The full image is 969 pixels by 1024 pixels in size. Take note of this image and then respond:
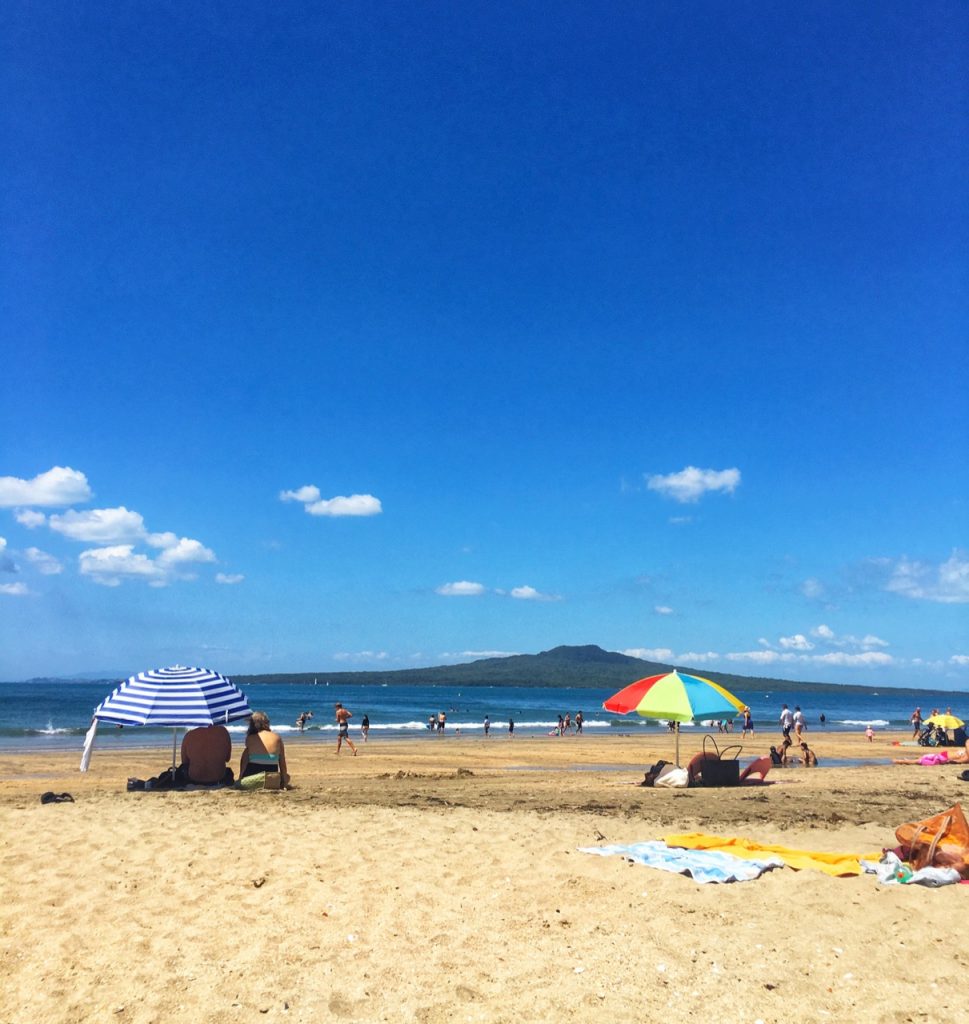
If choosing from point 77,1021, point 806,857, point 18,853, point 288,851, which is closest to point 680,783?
point 806,857

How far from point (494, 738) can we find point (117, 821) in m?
35.3

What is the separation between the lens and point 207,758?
476 inches

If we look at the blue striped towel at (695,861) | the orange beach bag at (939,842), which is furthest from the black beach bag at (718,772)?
the orange beach bag at (939,842)

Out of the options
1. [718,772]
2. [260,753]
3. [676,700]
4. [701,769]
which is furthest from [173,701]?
[718,772]

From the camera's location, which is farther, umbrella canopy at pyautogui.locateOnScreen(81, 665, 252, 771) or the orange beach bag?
umbrella canopy at pyautogui.locateOnScreen(81, 665, 252, 771)

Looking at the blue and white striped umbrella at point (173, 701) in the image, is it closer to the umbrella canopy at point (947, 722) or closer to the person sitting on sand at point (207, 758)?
the person sitting on sand at point (207, 758)

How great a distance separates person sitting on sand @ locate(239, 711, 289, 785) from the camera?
12016 mm

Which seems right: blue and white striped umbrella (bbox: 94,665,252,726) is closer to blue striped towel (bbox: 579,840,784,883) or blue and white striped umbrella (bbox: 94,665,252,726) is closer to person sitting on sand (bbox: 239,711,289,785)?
person sitting on sand (bbox: 239,711,289,785)

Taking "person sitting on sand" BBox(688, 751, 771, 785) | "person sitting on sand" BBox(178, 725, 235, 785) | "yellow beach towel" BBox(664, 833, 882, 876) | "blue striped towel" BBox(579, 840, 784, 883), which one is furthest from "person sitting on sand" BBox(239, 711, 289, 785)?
"person sitting on sand" BBox(688, 751, 771, 785)

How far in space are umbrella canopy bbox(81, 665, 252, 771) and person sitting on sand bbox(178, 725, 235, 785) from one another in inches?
33.6

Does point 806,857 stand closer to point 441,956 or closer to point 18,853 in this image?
point 441,956

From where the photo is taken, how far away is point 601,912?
6281 millimetres

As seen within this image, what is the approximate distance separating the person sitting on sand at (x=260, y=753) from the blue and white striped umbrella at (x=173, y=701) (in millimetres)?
485

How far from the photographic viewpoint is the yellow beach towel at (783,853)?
7.36 meters
